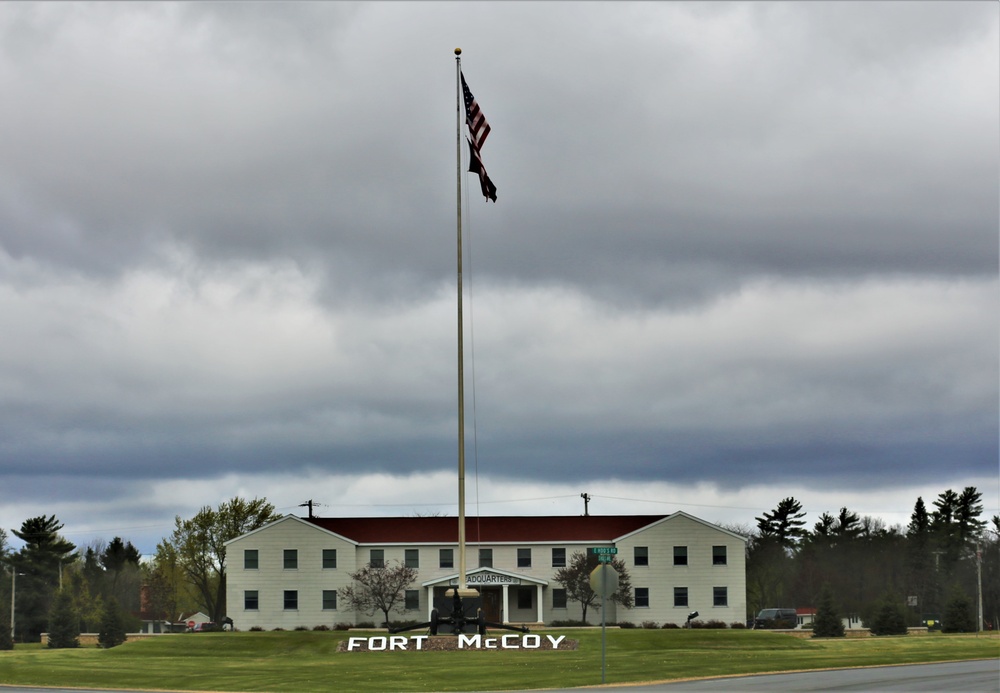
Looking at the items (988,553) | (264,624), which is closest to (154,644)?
(264,624)

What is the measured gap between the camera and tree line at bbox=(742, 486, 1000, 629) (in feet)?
371

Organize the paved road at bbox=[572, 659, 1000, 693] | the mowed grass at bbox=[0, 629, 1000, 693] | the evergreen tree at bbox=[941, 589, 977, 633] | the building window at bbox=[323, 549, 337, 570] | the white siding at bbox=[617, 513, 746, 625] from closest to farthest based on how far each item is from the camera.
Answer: the paved road at bbox=[572, 659, 1000, 693], the mowed grass at bbox=[0, 629, 1000, 693], the evergreen tree at bbox=[941, 589, 977, 633], the white siding at bbox=[617, 513, 746, 625], the building window at bbox=[323, 549, 337, 570]

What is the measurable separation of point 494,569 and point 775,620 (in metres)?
26.4

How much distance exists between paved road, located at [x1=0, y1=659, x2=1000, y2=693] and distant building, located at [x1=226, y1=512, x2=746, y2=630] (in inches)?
1567

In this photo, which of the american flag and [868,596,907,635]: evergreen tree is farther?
[868,596,907,635]: evergreen tree

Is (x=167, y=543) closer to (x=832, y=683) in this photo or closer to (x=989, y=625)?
(x=989, y=625)

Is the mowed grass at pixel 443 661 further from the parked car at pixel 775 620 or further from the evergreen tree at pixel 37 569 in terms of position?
the evergreen tree at pixel 37 569

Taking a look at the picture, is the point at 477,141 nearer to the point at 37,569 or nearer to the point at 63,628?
the point at 63,628

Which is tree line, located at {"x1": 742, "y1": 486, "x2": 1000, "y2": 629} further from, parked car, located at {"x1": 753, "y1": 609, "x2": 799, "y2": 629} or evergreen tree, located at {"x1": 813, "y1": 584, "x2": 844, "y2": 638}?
evergreen tree, located at {"x1": 813, "y1": 584, "x2": 844, "y2": 638}

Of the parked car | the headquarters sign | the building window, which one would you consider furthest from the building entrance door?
the parked car

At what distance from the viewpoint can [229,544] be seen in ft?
266

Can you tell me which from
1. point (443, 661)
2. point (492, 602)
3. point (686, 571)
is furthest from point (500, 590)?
point (443, 661)

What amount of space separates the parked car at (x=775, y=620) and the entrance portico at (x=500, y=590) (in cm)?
1796

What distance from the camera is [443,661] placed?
45.8 m
